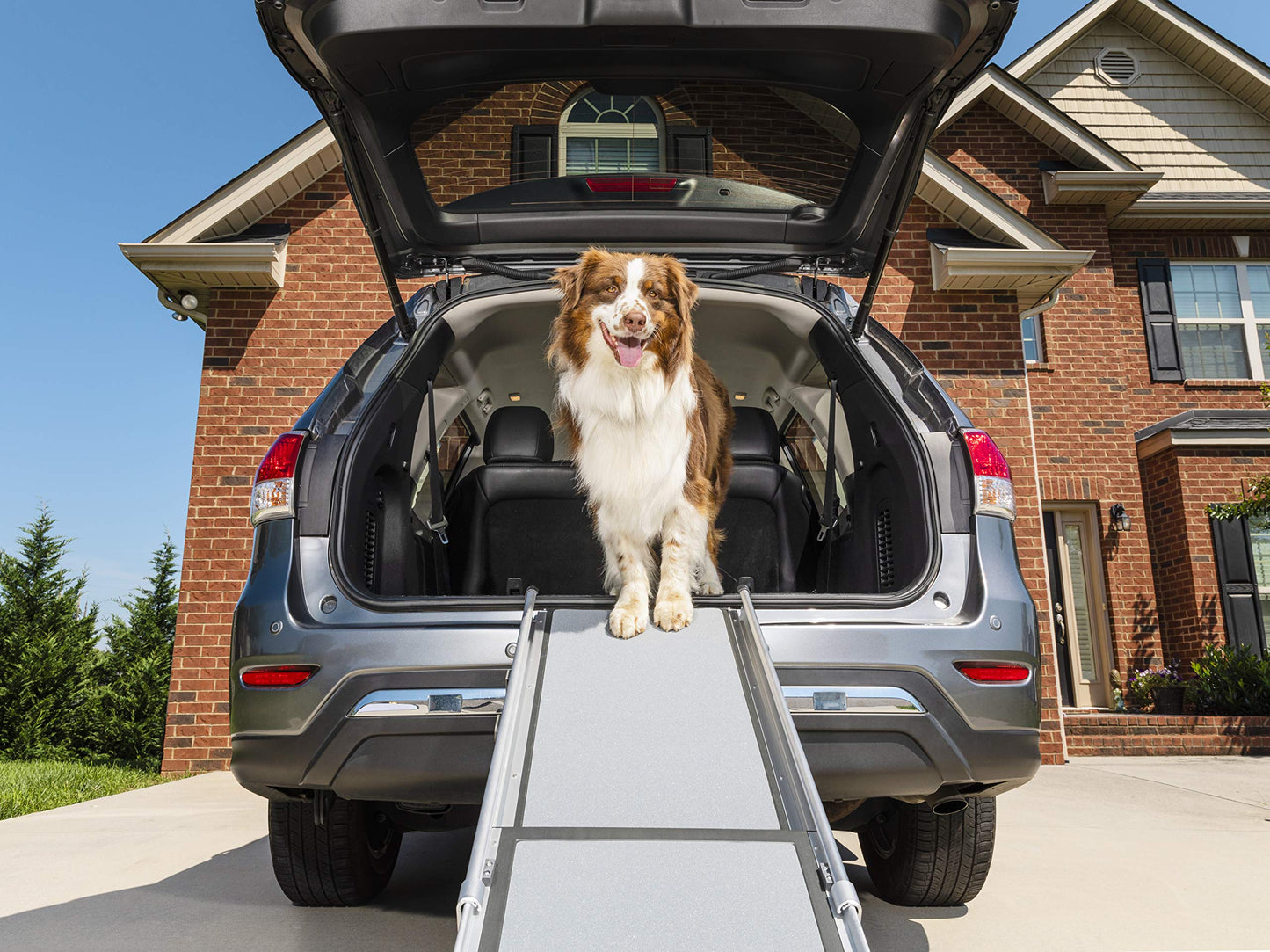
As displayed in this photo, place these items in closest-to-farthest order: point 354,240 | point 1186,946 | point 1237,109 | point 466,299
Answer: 1. point 1186,946
2. point 466,299
3. point 354,240
4. point 1237,109

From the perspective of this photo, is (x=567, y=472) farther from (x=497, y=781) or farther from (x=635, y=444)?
(x=497, y=781)

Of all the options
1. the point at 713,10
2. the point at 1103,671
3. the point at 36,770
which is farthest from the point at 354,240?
the point at 1103,671

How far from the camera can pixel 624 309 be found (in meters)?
3.05

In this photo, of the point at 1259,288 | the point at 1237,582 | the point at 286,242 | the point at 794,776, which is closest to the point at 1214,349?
the point at 1259,288

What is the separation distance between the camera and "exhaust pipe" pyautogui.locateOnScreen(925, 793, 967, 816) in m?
2.52

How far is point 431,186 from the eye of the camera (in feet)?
10.1

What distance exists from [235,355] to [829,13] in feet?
22.8

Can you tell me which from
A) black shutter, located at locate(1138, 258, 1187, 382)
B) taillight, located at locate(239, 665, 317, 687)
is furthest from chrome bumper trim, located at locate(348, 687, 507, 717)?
black shutter, located at locate(1138, 258, 1187, 382)

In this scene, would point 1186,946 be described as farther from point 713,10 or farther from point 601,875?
point 713,10

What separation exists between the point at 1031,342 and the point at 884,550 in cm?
1067

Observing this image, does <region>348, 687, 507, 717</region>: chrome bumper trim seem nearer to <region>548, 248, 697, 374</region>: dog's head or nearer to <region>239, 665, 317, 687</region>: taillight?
<region>239, 665, 317, 687</region>: taillight

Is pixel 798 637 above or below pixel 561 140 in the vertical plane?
below

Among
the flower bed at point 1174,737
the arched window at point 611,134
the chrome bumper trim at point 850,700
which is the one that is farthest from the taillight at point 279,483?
the flower bed at point 1174,737

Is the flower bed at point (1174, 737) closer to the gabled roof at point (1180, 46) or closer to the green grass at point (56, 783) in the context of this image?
the green grass at point (56, 783)
